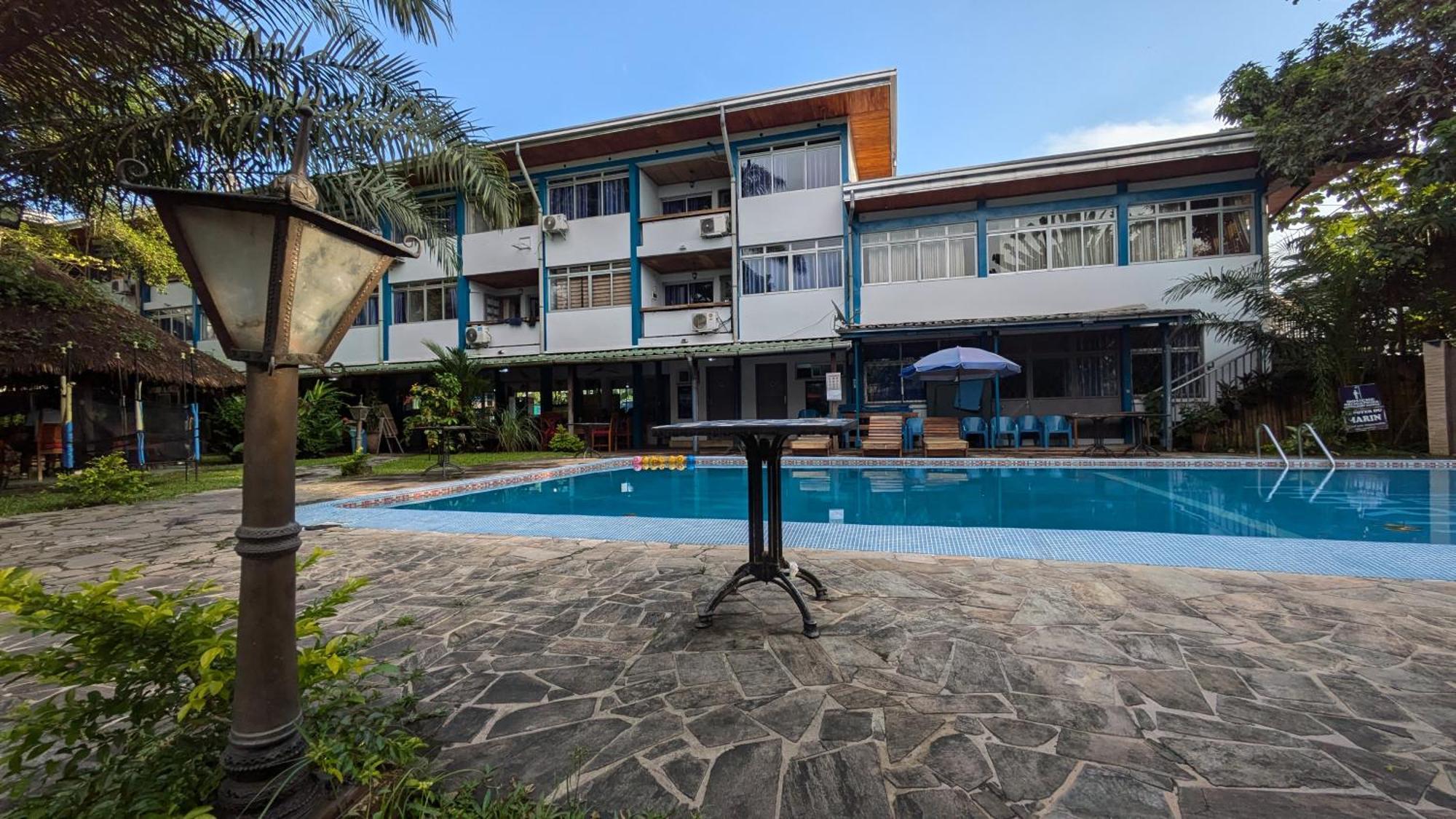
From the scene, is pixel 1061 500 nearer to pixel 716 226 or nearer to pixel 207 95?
pixel 207 95

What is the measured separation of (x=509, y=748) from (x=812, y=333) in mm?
12926

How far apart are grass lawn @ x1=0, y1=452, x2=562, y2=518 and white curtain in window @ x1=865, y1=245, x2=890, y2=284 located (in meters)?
8.84

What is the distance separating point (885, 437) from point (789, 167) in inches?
294

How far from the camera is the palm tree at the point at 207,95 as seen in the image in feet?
10.8

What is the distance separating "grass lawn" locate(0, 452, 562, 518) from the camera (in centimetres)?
756

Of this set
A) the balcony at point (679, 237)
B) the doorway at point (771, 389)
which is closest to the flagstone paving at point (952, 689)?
the balcony at point (679, 237)

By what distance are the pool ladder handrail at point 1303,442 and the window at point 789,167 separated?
33.5 ft

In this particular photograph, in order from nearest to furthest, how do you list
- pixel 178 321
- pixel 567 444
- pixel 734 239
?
pixel 567 444 → pixel 734 239 → pixel 178 321

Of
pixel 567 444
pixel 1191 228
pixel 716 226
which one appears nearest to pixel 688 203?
pixel 716 226

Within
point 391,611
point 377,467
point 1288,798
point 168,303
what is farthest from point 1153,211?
point 168,303

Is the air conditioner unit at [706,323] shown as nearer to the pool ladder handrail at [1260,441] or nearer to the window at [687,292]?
→ the window at [687,292]

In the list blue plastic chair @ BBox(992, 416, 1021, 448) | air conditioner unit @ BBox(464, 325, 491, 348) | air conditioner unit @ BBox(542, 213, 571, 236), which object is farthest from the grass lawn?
blue plastic chair @ BBox(992, 416, 1021, 448)

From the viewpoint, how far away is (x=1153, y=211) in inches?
506

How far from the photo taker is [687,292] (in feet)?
55.5
